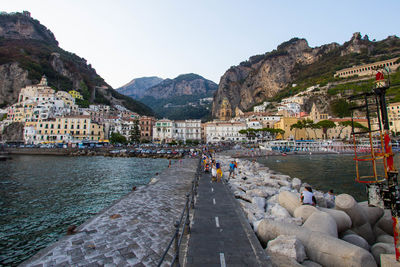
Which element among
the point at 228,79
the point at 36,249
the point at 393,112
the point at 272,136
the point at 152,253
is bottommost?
the point at 36,249

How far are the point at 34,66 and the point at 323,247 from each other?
128663mm

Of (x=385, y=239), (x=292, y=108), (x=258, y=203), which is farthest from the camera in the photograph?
(x=292, y=108)

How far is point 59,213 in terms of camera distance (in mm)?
11281

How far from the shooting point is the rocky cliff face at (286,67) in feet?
398

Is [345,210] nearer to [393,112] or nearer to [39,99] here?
[393,112]

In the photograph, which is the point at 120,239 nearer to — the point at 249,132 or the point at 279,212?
the point at 279,212

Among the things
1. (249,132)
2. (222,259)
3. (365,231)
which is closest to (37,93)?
(249,132)

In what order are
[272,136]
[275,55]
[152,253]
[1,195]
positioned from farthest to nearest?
[275,55]
[272,136]
[1,195]
[152,253]

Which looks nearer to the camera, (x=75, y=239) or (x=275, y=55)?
(x=75, y=239)

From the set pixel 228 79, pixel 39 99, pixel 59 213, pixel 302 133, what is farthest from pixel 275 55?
pixel 59 213

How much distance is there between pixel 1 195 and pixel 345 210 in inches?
827

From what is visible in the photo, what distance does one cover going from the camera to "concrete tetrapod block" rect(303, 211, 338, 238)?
598 cm

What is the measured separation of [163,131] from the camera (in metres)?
79.6

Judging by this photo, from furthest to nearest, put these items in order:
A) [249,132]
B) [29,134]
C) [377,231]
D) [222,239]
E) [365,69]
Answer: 1. [365,69]
2. [249,132]
3. [29,134]
4. [377,231]
5. [222,239]
